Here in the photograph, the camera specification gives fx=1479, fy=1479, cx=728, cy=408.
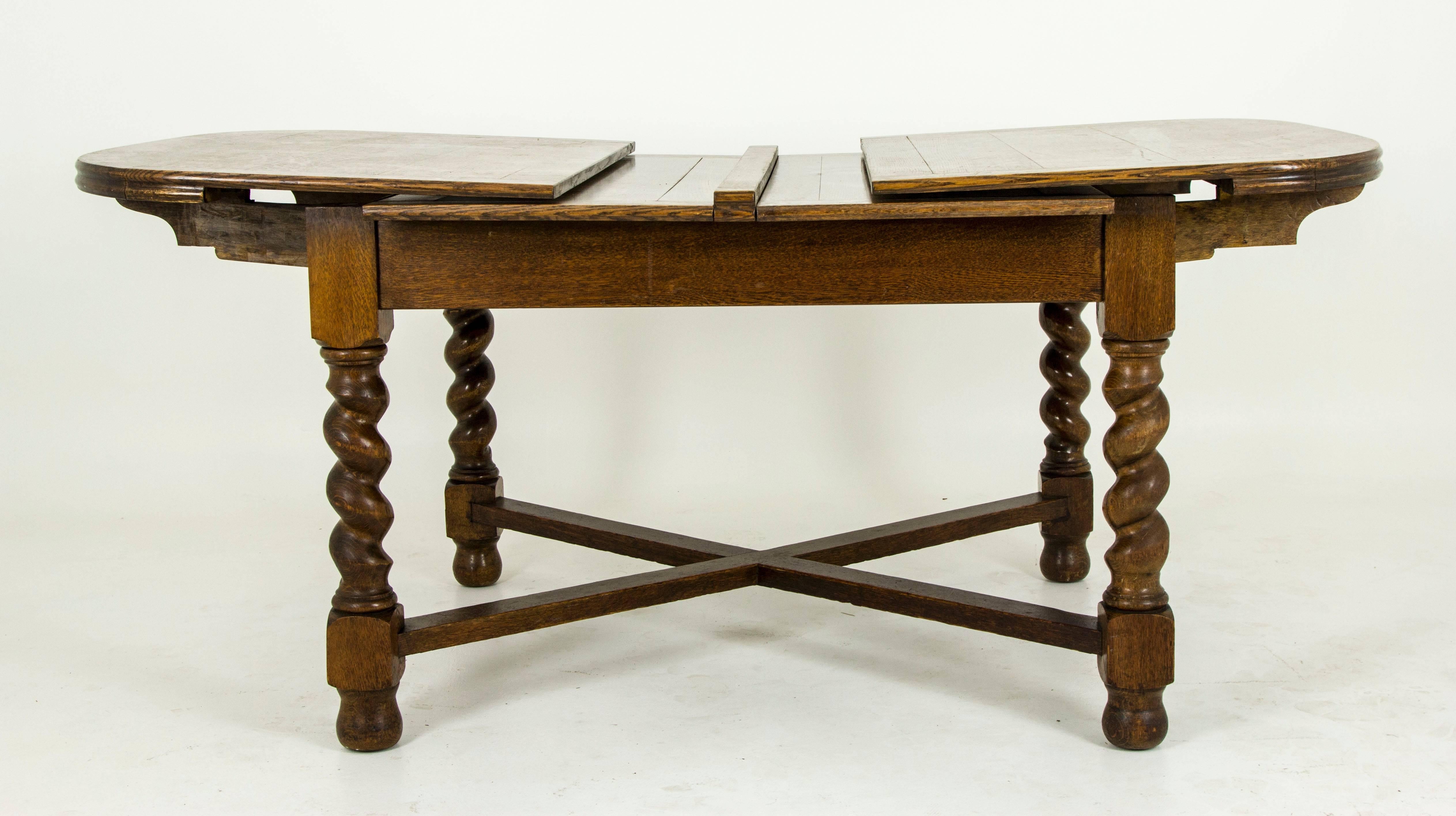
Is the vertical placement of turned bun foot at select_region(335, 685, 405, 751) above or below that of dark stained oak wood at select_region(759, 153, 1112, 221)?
below

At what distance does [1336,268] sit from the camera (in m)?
4.59

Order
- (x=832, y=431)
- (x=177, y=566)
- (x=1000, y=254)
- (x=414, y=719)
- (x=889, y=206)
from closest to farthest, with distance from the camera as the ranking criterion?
(x=889, y=206) → (x=1000, y=254) → (x=414, y=719) → (x=177, y=566) → (x=832, y=431)

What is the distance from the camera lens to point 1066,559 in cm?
347

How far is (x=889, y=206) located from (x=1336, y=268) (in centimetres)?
284

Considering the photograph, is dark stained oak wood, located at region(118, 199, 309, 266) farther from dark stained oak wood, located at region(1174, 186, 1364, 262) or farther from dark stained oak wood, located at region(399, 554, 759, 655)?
dark stained oak wood, located at region(1174, 186, 1364, 262)

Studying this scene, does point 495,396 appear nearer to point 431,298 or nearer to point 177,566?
point 177,566

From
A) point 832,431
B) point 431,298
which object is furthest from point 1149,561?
point 832,431

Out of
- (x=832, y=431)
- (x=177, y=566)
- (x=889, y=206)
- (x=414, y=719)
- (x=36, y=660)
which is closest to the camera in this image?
(x=889, y=206)

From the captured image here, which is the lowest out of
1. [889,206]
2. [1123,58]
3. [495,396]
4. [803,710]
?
[803,710]

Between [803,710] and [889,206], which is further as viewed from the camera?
[803,710]

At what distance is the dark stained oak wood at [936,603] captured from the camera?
2615 millimetres

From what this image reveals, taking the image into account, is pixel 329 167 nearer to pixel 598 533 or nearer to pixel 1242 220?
pixel 598 533

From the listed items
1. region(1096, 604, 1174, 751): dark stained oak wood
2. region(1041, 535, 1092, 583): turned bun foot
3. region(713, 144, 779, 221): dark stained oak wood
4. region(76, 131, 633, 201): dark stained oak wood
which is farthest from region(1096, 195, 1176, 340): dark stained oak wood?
region(1041, 535, 1092, 583): turned bun foot

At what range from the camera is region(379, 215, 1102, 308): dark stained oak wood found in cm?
242
